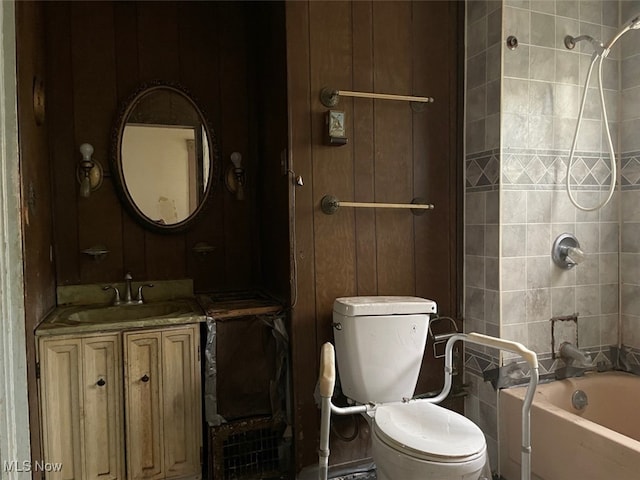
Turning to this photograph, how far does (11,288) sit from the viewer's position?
146 cm

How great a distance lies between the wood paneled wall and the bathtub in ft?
4.17

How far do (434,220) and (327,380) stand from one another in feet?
3.67

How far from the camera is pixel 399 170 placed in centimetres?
211

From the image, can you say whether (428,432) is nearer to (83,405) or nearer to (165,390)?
(165,390)

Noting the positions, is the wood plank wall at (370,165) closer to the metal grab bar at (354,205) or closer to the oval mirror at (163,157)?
the metal grab bar at (354,205)

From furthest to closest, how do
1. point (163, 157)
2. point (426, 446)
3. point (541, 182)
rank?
point (163, 157), point (541, 182), point (426, 446)

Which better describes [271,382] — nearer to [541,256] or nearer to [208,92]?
[541,256]

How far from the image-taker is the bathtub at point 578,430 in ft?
5.10

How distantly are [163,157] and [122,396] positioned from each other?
1189mm

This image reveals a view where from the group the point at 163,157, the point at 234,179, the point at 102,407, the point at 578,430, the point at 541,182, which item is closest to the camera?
the point at 578,430

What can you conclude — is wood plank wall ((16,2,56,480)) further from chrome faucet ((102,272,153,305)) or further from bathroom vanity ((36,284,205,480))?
chrome faucet ((102,272,153,305))

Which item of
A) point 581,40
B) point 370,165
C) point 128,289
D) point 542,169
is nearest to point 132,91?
point 128,289

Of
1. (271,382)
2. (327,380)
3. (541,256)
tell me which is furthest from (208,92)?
(541,256)

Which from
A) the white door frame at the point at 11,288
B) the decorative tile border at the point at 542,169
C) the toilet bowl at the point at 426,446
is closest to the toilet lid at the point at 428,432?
the toilet bowl at the point at 426,446
